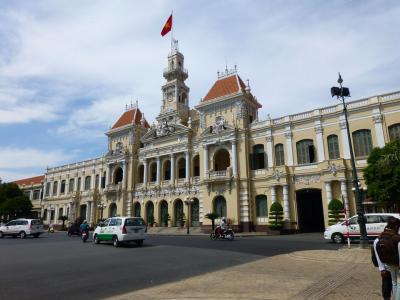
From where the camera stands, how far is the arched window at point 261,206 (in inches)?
1282

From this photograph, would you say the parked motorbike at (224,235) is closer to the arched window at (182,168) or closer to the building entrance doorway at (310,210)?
the building entrance doorway at (310,210)

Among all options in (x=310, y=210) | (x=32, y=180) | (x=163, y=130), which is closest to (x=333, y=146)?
(x=310, y=210)

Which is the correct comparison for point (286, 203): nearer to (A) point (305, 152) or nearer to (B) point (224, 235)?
(A) point (305, 152)

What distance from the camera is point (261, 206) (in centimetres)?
3300

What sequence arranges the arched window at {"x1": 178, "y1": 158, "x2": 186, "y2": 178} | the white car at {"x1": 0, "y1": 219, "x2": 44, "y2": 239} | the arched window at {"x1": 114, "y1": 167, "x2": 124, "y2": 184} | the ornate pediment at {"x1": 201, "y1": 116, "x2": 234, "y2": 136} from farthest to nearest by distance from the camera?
1. the arched window at {"x1": 114, "y1": 167, "x2": 124, "y2": 184}
2. the arched window at {"x1": 178, "y1": 158, "x2": 186, "y2": 178}
3. the ornate pediment at {"x1": 201, "y1": 116, "x2": 234, "y2": 136}
4. the white car at {"x1": 0, "y1": 219, "x2": 44, "y2": 239}

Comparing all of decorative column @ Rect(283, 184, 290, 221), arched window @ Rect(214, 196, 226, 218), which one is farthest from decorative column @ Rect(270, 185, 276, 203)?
arched window @ Rect(214, 196, 226, 218)

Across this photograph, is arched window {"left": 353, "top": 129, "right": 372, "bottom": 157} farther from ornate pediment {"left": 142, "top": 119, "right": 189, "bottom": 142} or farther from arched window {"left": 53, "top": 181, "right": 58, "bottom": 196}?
arched window {"left": 53, "top": 181, "right": 58, "bottom": 196}

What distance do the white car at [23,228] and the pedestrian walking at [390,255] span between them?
28817 mm

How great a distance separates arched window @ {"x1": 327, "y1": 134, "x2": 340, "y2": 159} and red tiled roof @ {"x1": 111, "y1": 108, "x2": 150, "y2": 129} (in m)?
28.5

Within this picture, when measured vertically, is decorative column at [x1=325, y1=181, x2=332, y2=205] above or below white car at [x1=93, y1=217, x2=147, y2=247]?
above

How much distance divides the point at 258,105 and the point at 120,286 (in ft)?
109

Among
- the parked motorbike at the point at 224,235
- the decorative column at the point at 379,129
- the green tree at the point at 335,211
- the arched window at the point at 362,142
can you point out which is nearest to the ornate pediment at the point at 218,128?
the arched window at the point at 362,142

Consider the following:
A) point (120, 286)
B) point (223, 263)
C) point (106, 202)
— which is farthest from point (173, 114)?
point (120, 286)

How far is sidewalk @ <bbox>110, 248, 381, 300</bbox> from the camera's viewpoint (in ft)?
22.2
